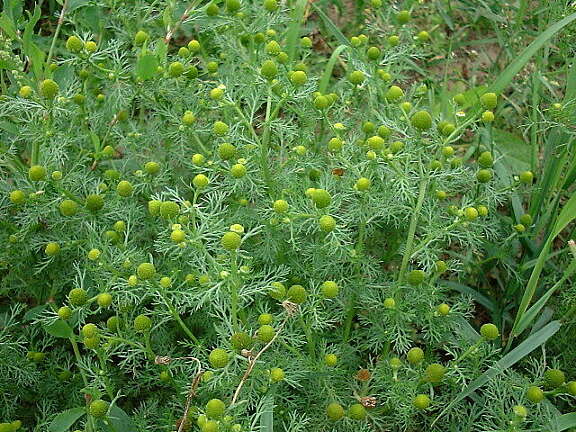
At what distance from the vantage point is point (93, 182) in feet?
7.29

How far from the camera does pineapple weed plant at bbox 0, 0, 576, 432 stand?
1.86 m

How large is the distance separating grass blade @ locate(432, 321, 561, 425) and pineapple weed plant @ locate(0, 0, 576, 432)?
37 mm

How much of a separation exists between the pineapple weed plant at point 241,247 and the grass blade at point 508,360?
37 mm

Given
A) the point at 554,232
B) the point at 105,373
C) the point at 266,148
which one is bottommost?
the point at 105,373

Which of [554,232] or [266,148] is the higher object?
[266,148]

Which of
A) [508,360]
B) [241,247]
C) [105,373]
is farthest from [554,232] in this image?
[105,373]

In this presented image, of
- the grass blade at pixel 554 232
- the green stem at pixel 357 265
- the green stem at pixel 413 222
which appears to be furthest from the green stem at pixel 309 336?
the grass blade at pixel 554 232

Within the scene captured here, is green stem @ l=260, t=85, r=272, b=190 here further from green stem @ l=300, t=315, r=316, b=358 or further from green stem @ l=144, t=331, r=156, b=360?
green stem @ l=144, t=331, r=156, b=360

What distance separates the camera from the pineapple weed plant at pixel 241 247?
1861 mm

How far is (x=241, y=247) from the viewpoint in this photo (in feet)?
7.13

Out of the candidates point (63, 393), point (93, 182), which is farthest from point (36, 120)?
point (63, 393)

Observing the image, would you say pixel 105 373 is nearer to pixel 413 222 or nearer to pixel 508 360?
pixel 413 222

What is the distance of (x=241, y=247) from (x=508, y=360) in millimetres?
881

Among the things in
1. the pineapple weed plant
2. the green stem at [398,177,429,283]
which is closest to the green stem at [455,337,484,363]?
the pineapple weed plant
